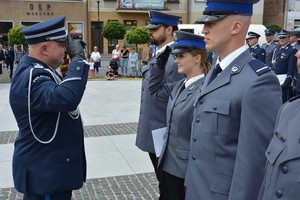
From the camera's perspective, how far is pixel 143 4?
33.0 meters

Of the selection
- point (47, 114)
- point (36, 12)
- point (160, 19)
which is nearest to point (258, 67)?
point (47, 114)

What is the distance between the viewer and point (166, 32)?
347 cm

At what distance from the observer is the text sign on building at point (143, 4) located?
32719mm

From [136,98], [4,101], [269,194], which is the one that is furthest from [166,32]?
[4,101]

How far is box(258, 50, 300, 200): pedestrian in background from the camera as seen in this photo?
137 cm

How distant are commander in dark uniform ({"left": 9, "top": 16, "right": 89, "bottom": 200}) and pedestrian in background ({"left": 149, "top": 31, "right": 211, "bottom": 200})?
0.72 meters

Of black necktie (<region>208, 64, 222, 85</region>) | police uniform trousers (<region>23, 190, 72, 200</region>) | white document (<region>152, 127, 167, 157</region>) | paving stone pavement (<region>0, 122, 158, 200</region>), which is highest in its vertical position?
black necktie (<region>208, 64, 222, 85</region>)

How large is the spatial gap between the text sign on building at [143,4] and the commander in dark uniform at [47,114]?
31.4 metres

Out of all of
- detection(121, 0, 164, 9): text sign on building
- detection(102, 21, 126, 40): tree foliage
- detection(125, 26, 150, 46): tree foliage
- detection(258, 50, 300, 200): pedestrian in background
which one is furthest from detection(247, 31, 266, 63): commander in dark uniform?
detection(121, 0, 164, 9): text sign on building

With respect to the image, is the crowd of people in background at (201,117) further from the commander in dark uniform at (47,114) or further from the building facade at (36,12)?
the building facade at (36,12)

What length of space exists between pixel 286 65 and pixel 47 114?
25.2 ft

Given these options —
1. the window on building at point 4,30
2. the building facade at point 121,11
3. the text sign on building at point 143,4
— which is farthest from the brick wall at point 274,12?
the window on building at point 4,30

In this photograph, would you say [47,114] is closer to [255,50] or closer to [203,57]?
[203,57]

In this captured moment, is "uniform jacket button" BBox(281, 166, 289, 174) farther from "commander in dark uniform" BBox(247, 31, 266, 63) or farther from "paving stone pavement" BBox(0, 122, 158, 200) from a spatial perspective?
"commander in dark uniform" BBox(247, 31, 266, 63)
